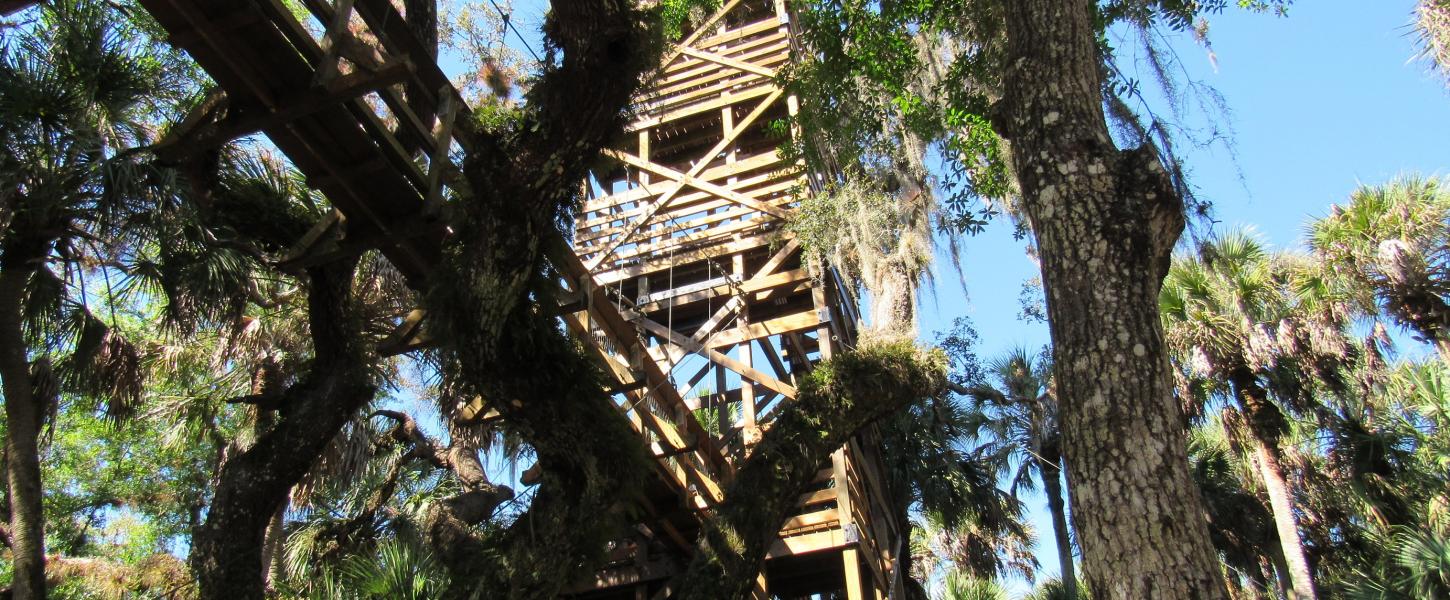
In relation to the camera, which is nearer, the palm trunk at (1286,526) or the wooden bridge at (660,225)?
the wooden bridge at (660,225)

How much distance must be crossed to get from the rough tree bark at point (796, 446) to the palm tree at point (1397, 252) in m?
8.43

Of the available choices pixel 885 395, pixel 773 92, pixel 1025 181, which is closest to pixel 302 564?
pixel 885 395

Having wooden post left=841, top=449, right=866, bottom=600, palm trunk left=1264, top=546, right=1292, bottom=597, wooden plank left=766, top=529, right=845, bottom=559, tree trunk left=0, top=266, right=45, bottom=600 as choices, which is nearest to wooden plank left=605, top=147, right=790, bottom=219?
wooden post left=841, top=449, right=866, bottom=600

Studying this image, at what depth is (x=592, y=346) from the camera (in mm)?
7305

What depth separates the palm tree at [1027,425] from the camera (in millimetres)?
16422

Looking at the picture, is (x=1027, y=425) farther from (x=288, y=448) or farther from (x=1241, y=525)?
(x=288, y=448)

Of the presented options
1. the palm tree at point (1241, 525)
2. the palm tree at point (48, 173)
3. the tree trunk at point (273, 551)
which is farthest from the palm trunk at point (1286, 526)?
the palm tree at point (48, 173)

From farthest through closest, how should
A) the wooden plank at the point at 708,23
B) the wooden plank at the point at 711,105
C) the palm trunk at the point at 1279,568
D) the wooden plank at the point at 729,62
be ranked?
the palm trunk at the point at 1279,568 → the wooden plank at the point at 708,23 → the wooden plank at the point at 711,105 → the wooden plank at the point at 729,62

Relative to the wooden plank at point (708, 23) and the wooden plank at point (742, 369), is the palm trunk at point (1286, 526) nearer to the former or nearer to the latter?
the wooden plank at point (742, 369)

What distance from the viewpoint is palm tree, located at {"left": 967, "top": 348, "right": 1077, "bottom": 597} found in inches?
647

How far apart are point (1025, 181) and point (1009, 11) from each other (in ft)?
3.68

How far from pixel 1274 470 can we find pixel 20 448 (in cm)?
1366

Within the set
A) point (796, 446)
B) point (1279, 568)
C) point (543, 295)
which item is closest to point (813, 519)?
point (796, 446)

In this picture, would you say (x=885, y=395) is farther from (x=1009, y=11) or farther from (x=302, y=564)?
(x=302, y=564)
